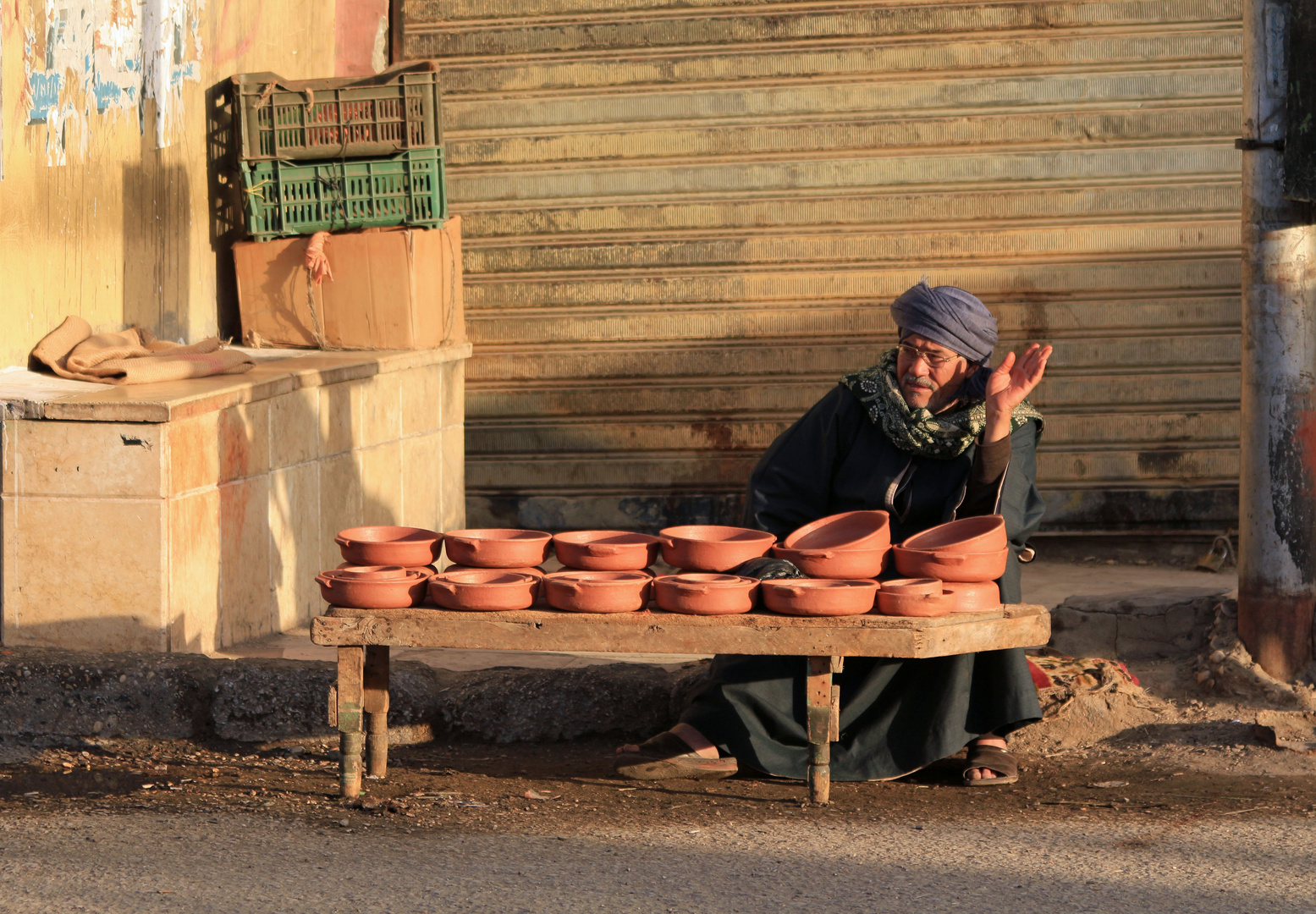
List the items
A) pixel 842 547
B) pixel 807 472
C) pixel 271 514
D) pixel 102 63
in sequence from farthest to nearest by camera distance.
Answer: pixel 102 63, pixel 271 514, pixel 807 472, pixel 842 547

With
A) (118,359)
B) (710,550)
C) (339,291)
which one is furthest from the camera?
(339,291)

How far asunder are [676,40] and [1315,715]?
4094mm

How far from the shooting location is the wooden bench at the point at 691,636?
3670mm

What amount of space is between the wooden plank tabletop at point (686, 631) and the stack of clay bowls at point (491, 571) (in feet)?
0.10

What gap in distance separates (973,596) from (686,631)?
70cm

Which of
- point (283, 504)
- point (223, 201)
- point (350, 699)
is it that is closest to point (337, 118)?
point (223, 201)

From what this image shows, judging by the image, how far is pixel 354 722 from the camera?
3857 mm

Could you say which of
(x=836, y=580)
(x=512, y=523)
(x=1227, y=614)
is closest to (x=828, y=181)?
(x=512, y=523)

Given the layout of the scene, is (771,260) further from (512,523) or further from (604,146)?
(512,523)

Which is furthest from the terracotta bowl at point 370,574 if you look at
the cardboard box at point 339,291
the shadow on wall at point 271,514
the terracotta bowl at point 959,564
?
the cardboard box at point 339,291

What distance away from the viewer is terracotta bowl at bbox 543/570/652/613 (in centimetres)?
377

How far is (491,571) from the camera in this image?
4055 millimetres

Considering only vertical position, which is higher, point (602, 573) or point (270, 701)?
point (602, 573)

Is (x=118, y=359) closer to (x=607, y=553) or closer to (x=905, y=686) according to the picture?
(x=607, y=553)
